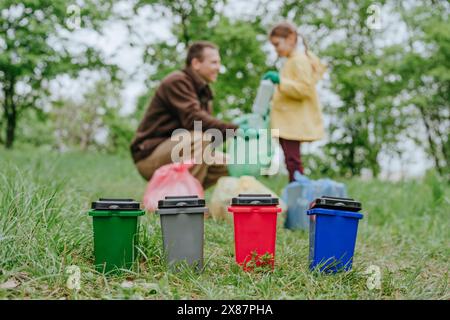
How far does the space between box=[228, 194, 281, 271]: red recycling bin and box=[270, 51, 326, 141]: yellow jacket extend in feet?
6.56

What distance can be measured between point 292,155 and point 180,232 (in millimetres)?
2257

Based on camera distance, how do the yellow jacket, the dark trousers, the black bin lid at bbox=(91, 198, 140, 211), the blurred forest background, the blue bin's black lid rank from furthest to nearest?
the blurred forest background < the dark trousers < the yellow jacket < the blue bin's black lid < the black bin lid at bbox=(91, 198, 140, 211)

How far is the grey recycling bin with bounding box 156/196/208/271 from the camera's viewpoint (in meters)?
2.33

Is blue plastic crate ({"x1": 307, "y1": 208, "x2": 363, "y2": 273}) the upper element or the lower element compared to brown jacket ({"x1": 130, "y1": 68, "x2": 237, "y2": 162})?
lower

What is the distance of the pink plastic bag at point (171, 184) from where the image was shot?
3.70 m

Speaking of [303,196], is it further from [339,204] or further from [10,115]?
[10,115]

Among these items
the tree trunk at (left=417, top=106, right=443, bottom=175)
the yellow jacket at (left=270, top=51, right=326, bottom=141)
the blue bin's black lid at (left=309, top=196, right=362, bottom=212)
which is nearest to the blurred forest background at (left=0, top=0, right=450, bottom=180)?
the tree trunk at (left=417, top=106, right=443, bottom=175)

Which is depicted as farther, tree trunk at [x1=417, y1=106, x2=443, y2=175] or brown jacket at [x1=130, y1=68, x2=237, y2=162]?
tree trunk at [x1=417, y1=106, x2=443, y2=175]

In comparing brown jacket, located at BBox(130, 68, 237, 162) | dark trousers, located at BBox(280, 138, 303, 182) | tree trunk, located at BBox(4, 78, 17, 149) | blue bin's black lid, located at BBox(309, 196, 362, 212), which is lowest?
blue bin's black lid, located at BBox(309, 196, 362, 212)

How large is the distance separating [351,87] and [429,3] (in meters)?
1.91

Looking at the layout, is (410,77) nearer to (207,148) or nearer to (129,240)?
(207,148)

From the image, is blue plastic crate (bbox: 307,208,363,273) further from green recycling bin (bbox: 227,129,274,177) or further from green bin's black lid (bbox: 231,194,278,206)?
green recycling bin (bbox: 227,129,274,177)

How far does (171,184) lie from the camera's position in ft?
12.2
